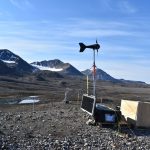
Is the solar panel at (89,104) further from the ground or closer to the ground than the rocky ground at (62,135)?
further from the ground

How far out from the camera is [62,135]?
23.2 metres

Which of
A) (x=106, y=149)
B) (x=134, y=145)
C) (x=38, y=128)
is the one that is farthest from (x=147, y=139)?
(x=38, y=128)

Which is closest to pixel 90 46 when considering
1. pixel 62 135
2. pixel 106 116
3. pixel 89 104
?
pixel 89 104

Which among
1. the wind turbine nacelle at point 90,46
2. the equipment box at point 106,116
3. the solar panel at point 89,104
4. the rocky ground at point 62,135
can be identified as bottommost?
the rocky ground at point 62,135

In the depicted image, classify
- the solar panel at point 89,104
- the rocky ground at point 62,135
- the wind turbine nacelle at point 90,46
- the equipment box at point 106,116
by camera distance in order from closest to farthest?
the rocky ground at point 62,135 → the equipment box at point 106,116 → the solar panel at point 89,104 → the wind turbine nacelle at point 90,46

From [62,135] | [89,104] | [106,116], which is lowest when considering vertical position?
[62,135]

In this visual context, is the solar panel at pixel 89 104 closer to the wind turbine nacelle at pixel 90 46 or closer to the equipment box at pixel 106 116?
the equipment box at pixel 106 116

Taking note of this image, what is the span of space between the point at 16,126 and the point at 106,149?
6.33m

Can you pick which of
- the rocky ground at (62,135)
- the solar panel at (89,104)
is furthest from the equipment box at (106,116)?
the rocky ground at (62,135)

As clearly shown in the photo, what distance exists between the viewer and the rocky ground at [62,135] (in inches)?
813

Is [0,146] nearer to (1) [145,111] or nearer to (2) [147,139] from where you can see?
(2) [147,139]

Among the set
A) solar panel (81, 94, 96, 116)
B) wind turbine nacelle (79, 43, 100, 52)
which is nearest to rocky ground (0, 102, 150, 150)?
solar panel (81, 94, 96, 116)

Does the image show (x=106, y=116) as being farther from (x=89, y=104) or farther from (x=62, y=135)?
(x=62, y=135)

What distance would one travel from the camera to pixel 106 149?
67.8 ft
